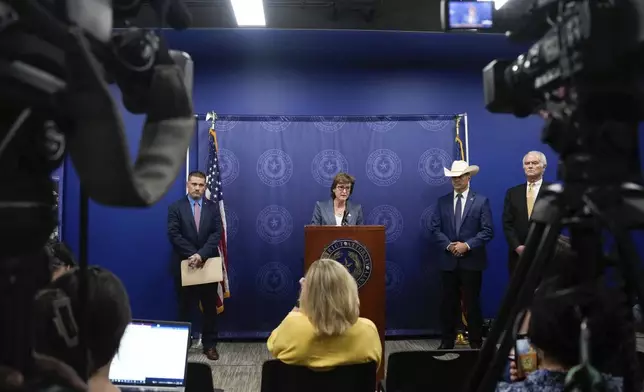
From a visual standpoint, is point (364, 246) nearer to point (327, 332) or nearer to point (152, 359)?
point (327, 332)

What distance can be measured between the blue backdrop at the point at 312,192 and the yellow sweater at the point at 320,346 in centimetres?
299

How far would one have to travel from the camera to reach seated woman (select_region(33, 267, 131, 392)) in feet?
1.73

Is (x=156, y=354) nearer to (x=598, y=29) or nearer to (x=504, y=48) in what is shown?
(x=598, y=29)

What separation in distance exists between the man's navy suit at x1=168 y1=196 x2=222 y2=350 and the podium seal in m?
1.32

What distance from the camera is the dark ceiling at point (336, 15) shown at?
4.66 meters

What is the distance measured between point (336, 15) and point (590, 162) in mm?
4301

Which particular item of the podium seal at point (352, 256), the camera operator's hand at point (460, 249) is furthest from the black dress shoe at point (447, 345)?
the podium seal at point (352, 256)

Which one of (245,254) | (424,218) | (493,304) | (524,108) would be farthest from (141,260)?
(524,108)

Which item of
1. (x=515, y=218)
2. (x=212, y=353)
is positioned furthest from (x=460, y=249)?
(x=212, y=353)

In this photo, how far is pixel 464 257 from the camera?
4.45 meters

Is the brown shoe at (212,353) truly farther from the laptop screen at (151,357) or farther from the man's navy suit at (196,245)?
the laptop screen at (151,357)

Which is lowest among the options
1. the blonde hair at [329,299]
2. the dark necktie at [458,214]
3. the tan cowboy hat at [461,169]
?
the blonde hair at [329,299]

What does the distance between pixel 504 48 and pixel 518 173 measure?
129 cm

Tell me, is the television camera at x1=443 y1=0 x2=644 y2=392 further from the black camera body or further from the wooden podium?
the wooden podium
